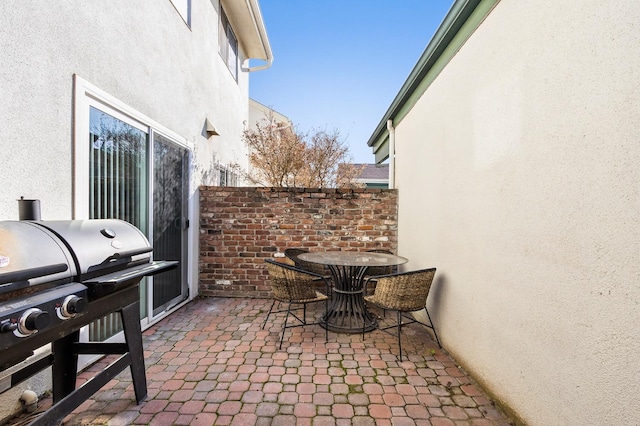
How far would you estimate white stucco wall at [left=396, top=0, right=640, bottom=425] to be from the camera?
1.37 m

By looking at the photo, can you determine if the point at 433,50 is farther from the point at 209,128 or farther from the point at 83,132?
the point at 209,128

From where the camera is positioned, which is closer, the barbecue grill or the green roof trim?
the barbecue grill

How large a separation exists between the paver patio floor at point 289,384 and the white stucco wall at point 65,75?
807mm

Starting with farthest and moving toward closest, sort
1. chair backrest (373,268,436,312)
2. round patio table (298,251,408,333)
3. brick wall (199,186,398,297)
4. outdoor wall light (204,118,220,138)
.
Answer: outdoor wall light (204,118,220,138)
brick wall (199,186,398,297)
round patio table (298,251,408,333)
chair backrest (373,268,436,312)

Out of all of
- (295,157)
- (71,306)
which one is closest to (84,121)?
(71,306)

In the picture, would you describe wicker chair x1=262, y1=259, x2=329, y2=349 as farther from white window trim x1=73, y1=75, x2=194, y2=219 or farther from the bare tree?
the bare tree

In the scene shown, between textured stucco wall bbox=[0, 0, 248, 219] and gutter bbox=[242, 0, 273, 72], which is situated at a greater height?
gutter bbox=[242, 0, 273, 72]

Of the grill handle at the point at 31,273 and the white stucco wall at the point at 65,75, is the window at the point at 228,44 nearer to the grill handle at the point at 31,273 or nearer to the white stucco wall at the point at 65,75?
the white stucco wall at the point at 65,75

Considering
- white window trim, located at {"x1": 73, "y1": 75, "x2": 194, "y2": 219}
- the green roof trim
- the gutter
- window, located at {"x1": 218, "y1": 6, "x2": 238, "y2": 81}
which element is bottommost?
white window trim, located at {"x1": 73, "y1": 75, "x2": 194, "y2": 219}

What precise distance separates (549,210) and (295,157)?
606 centimetres

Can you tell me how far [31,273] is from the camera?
1316 millimetres

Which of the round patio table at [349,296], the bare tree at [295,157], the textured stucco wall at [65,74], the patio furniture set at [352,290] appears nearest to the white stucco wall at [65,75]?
the textured stucco wall at [65,74]

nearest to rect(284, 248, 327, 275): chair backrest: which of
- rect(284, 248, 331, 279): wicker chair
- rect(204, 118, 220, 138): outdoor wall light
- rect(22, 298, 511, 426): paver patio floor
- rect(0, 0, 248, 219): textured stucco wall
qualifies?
rect(284, 248, 331, 279): wicker chair

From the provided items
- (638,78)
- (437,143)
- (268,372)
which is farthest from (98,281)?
(437,143)
